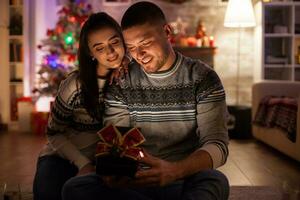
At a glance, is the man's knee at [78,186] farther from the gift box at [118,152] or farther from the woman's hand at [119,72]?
the woman's hand at [119,72]

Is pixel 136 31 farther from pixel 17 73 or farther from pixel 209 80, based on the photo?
pixel 17 73

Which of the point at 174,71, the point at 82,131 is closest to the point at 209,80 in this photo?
the point at 174,71

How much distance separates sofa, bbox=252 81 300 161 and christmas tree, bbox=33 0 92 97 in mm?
2089

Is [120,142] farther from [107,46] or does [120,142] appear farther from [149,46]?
[107,46]

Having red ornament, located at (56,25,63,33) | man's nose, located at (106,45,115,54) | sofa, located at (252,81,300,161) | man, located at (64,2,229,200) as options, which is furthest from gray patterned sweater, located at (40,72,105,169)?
red ornament, located at (56,25,63,33)

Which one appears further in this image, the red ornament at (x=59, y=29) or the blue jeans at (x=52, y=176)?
the red ornament at (x=59, y=29)

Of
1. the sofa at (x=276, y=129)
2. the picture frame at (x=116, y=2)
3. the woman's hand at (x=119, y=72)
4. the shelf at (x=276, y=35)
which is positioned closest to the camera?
the woman's hand at (x=119, y=72)

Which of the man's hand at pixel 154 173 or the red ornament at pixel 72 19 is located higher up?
the red ornament at pixel 72 19

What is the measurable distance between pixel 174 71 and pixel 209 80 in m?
0.11

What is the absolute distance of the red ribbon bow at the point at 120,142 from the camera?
1200 mm

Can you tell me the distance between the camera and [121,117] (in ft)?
5.01

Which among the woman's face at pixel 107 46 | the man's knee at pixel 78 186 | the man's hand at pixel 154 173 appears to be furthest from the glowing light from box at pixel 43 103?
the man's hand at pixel 154 173

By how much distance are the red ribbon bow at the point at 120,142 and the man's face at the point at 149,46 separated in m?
0.28

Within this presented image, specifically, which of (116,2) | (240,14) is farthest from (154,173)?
(116,2)
